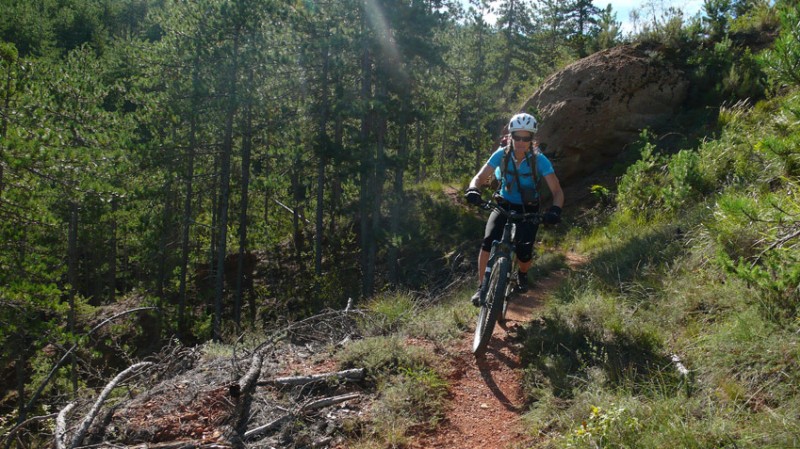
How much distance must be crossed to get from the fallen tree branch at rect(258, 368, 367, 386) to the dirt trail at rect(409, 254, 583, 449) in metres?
0.79

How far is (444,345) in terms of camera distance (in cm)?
511

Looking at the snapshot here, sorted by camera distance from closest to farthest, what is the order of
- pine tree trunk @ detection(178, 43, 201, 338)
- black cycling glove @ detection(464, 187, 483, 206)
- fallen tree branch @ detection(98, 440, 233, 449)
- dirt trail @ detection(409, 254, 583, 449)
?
fallen tree branch @ detection(98, 440, 233, 449), dirt trail @ detection(409, 254, 583, 449), black cycling glove @ detection(464, 187, 483, 206), pine tree trunk @ detection(178, 43, 201, 338)

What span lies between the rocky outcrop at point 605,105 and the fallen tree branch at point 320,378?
364 inches

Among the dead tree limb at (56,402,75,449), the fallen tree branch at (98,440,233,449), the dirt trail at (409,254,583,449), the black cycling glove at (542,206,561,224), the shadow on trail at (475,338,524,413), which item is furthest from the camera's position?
the black cycling glove at (542,206,561,224)

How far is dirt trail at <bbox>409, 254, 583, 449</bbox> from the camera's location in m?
3.71

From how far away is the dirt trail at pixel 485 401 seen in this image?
12.2 feet

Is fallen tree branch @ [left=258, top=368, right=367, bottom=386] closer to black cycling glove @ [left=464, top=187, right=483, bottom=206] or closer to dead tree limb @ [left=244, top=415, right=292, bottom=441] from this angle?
dead tree limb @ [left=244, top=415, right=292, bottom=441]

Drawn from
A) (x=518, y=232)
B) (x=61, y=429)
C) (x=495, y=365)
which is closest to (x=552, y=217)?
(x=518, y=232)

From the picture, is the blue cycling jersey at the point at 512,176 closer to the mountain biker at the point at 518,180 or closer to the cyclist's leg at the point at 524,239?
the mountain biker at the point at 518,180

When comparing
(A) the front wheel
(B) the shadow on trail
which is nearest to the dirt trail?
(B) the shadow on trail

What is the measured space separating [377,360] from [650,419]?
2184 millimetres

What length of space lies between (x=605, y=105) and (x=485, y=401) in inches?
371

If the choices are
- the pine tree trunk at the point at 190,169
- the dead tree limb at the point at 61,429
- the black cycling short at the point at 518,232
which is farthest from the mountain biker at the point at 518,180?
the pine tree trunk at the point at 190,169

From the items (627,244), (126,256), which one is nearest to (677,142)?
(627,244)
